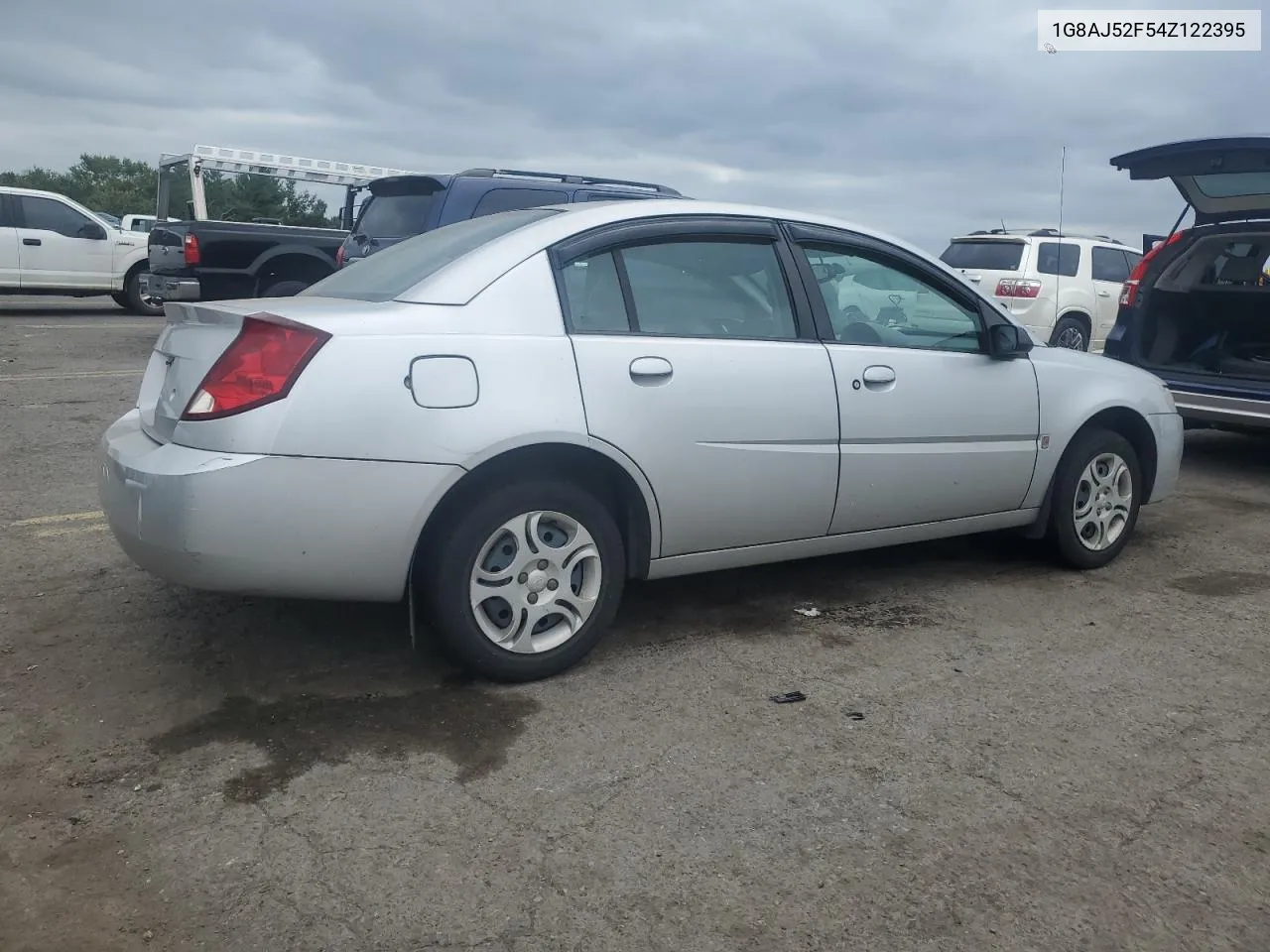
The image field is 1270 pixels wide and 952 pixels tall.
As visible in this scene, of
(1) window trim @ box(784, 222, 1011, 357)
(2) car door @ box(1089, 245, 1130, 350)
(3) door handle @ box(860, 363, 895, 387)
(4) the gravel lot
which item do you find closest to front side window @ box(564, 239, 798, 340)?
(1) window trim @ box(784, 222, 1011, 357)

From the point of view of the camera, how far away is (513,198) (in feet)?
32.6

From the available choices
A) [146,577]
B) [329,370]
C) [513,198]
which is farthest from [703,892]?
[513,198]

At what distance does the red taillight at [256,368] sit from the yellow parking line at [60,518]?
2.42 metres

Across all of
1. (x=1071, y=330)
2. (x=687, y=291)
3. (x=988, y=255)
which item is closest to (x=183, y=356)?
(x=687, y=291)

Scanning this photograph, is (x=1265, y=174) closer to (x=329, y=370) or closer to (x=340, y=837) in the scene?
(x=329, y=370)

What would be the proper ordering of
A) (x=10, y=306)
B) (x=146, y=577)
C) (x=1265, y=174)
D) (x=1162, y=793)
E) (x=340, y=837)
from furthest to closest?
1. (x=10, y=306)
2. (x=1265, y=174)
3. (x=146, y=577)
4. (x=1162, y=793)
5. (x=340, y=837)

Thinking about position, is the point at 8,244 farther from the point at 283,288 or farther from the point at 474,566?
the point at 474,566

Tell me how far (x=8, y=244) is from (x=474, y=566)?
51.9 ft

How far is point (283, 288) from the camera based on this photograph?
1337 cm

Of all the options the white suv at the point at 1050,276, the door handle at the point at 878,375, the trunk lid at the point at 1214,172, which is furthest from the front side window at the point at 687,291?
the white suv at the point at 1050,276

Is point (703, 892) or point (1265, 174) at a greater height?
point (1265, 174)

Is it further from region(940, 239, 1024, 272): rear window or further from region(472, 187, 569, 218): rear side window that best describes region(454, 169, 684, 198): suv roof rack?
region(940, 239, 1024, 272): rear window

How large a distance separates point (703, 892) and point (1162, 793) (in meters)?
1.36

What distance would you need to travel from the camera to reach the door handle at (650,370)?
150 inches
